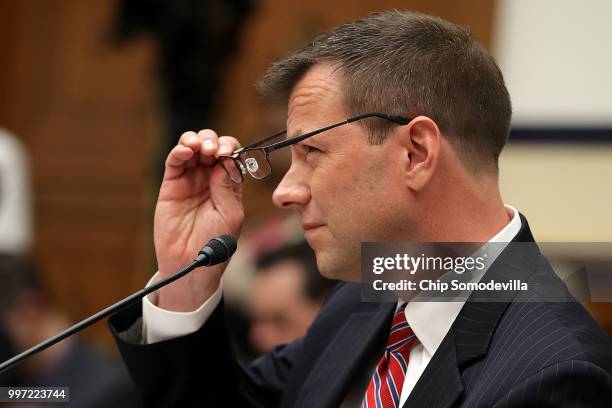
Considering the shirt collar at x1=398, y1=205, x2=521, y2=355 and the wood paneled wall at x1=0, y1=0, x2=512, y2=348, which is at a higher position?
the shirt collar at x1=398, y1=205, x2=521, y2=355

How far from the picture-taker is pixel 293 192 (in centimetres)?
229

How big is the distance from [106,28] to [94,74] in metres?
0.40

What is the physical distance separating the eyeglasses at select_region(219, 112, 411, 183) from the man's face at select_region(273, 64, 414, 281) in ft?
0.06

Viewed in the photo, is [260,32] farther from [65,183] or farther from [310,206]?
[310,206]

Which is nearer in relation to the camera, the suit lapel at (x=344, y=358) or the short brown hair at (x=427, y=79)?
the short brown hair at (x=427, y=79)

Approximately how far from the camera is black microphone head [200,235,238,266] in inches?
86.0

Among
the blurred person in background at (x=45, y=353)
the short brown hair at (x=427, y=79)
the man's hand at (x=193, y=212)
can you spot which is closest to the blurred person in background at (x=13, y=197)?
the blurred person in background at (x=45, y=353)

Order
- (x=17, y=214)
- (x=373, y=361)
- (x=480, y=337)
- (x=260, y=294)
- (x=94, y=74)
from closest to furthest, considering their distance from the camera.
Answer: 1. (x=480, y=337)
2. (x=373, y=361)
3. (x=260, y=294)
4. (x=17, y=214)
5. (x=94, y=74)

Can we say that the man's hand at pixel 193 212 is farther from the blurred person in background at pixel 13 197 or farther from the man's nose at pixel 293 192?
the blurred person in background at pixel 13 197

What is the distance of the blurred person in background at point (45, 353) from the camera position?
133 inches

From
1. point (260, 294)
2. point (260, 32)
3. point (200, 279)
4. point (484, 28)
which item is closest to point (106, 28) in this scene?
point (260, 32)

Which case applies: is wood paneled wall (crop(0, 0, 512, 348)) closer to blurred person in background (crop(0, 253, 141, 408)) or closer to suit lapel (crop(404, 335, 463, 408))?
blurred person in background (crop(0, 253, 141, 408))

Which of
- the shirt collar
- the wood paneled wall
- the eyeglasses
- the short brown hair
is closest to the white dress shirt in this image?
the shirt collar

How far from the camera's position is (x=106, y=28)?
6949 mm
